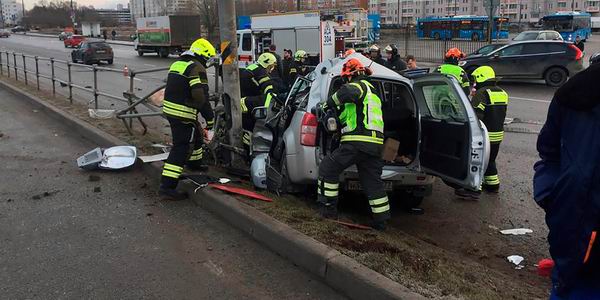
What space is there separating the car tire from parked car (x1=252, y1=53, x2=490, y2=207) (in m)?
14.4

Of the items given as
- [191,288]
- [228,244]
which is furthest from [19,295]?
[228,244]

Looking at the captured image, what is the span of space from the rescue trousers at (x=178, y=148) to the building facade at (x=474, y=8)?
86.6m

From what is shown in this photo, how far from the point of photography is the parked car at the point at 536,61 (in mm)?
17797

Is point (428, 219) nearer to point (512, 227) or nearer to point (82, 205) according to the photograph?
point (512, 227)

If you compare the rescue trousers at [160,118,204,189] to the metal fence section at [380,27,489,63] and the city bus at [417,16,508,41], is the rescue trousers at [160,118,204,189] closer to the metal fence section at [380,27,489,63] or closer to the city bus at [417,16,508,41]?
the metal fence section at [380,27,489,63]

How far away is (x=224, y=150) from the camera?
6898 millimetres

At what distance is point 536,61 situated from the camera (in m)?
18.3

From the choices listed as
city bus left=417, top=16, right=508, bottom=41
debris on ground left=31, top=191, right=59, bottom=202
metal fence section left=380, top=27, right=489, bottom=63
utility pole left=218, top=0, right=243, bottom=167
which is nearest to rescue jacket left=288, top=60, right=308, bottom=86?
utility pole left=218, top=0, right=243, bottom=167

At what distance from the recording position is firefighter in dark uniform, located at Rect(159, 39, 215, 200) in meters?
5.80

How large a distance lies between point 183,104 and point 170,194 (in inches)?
40.0

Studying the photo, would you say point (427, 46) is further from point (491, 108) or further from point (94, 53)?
point (491, 108)

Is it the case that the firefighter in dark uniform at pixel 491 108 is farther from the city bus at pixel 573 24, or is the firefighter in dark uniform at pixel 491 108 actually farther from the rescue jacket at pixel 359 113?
the city bus at pixel 573 24

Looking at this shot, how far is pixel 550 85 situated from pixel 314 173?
15.7 m

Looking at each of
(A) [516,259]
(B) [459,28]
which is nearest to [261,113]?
(A) [516,259]
